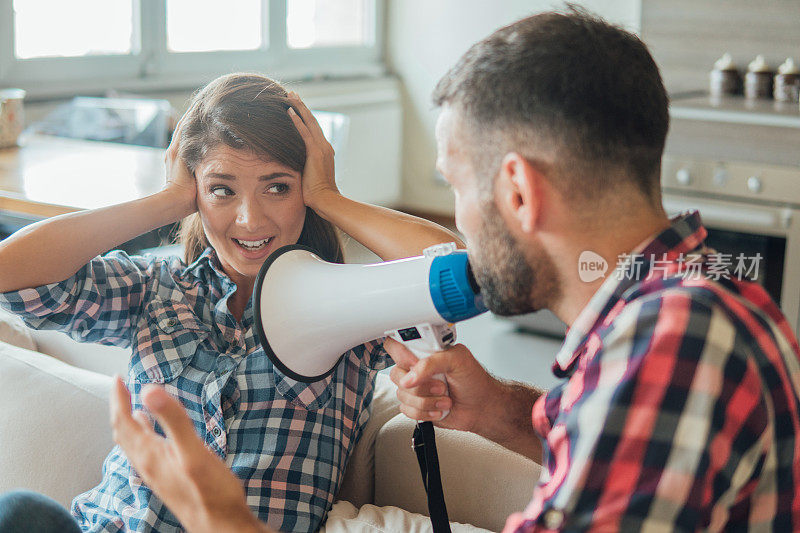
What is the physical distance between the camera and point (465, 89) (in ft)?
2.95

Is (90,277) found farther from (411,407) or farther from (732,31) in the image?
(732,31)

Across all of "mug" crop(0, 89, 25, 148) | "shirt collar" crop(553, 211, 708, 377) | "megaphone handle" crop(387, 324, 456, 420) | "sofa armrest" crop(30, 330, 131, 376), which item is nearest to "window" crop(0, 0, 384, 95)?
"mug" crop(0, 89, 25, 148)

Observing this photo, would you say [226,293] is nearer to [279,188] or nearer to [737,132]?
[279,188]

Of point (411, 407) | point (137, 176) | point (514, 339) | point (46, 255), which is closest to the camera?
point (411, 407)

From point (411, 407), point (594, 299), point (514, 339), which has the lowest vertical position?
point (514, 339)

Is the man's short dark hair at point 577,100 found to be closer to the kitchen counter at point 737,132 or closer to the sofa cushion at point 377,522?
the sofa cushion at point 377,522

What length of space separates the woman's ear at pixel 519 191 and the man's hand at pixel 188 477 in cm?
37

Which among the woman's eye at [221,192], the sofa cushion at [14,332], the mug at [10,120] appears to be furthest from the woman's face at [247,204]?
the mug at [10,120]

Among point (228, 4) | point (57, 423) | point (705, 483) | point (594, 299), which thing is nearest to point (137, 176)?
point (57, 423)

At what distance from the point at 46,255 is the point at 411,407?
1.94ft

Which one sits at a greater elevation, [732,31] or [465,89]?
[732,31]

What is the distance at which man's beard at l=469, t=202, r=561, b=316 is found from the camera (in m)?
0.88

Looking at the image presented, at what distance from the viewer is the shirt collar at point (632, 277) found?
823 mm

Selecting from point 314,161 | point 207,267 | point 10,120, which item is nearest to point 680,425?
point 314,161
